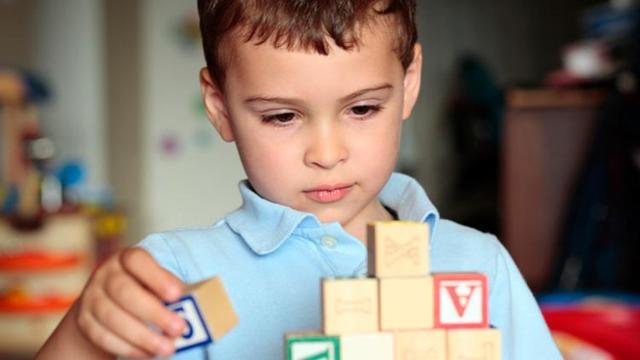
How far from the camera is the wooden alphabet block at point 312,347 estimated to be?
→ 23.2 inches

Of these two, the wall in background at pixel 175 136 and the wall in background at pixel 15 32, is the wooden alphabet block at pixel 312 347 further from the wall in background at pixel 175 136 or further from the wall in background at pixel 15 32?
the wall in background at pixel 175 136

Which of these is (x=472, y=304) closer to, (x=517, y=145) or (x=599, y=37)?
(x=517, y=145)

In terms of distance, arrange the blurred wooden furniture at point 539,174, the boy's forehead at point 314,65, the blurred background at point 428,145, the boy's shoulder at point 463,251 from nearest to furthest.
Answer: the boy's forehead at point 314,65 → the boy's shoulder at point 463,251 → the blurred background at point 428,145 → the blurred wooden furniture at point 539,174

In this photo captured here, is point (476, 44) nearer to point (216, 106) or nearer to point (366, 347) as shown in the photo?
point (216, 106)

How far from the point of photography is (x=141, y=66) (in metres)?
4.50

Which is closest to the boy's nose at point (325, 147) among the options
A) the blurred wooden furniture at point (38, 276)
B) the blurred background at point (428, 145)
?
the blurred background at point (428, 145)

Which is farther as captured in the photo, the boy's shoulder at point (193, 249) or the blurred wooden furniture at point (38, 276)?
the blurred wooden furniture at point (38, 276)

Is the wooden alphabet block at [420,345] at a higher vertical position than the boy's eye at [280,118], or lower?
lower

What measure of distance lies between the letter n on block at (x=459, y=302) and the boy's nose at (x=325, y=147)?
0.57ft

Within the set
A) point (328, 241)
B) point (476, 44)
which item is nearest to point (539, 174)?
point (328, 241)

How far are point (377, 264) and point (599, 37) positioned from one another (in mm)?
2540

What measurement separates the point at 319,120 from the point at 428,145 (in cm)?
463

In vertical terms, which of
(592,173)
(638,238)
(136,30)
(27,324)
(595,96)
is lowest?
(27,324)

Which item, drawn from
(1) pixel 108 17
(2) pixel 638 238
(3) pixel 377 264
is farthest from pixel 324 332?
(1) pixel 108 17
